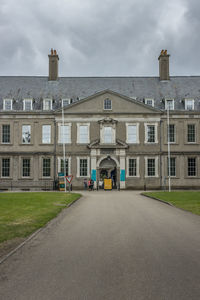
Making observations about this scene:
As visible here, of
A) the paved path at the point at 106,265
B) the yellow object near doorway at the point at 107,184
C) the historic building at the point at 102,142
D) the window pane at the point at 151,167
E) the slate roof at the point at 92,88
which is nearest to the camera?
the paved path at the point at 106,265

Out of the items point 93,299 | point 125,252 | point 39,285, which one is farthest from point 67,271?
point 125,252

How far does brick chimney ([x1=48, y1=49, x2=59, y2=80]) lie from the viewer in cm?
4438

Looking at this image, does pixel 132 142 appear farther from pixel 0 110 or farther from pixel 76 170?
pixel 0 110

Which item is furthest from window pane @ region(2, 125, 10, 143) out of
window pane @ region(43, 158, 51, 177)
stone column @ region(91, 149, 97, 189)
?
stone column @ region(91, 149, 97, 189)

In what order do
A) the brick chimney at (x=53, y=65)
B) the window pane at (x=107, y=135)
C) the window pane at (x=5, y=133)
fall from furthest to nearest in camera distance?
the brick chimney at (x=53, y=65)
the window pane at (x=5, y=133)
the window pane at (x=107, y=135)

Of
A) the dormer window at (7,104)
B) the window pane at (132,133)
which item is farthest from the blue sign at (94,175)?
the dormer window at (7,104)

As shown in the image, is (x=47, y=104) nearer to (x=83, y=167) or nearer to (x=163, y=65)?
(x=83, y=167)

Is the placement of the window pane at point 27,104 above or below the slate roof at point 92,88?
below

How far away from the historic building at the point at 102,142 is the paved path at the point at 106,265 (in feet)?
94.9

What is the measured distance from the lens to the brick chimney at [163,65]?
4441cm

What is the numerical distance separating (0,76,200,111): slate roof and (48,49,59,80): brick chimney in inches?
32.0

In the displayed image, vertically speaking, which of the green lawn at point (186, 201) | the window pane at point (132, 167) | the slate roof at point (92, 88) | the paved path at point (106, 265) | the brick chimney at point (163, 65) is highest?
the brick chimney at point (163, 65)

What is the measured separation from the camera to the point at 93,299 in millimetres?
4559

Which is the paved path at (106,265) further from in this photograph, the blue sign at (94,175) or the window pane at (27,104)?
the window pane at (27,104)
